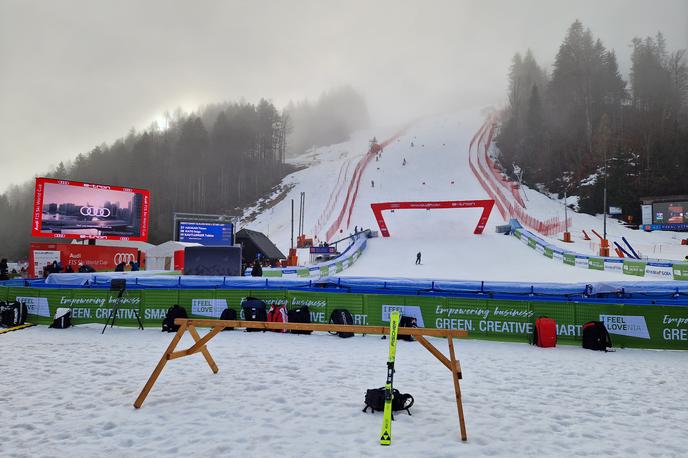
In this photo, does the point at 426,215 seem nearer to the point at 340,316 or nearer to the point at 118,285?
the point at 340,316

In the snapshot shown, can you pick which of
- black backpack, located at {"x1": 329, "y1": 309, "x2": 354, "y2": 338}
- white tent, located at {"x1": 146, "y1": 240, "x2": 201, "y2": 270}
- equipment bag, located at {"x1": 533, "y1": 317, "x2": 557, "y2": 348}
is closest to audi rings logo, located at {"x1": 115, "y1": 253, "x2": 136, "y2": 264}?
white tent, located at {"x1": 146, "y1": 240, "x2": 201, "y2": 270}

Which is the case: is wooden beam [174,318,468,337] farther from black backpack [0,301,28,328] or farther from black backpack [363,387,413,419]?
black backpack [0,301,28,328]

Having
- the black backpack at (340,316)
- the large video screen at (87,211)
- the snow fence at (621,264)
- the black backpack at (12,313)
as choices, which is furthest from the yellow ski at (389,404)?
the large video screen at (87,211)

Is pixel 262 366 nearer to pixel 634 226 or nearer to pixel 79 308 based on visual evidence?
pixel 79 308

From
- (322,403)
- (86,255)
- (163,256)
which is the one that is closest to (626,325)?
(322,403)

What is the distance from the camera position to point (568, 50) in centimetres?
9994

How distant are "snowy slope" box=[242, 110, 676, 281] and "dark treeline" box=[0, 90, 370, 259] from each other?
19.6 m

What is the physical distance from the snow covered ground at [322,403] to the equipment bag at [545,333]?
4.23 ft

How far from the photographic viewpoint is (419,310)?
456 inches

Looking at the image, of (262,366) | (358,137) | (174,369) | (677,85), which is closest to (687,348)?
(262,366)

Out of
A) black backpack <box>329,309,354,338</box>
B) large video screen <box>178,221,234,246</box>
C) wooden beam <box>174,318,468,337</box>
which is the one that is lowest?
black backpack <box>329,309,354,338</box>

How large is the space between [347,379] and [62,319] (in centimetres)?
972

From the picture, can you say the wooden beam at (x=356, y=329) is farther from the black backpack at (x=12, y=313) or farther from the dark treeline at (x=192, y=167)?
the dark treeline at (x=192, y=167)

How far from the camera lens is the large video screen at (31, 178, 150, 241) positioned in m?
28.8
